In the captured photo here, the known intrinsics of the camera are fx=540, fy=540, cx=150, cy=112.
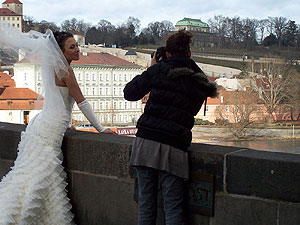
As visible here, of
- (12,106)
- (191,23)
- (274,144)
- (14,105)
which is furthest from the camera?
(191,23)

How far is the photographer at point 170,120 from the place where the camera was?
2.75m

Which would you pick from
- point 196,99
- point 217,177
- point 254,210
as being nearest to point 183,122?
point 196,99

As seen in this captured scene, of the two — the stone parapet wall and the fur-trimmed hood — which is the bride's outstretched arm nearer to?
the stone parapet wall

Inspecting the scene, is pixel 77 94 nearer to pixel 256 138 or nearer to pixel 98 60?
pixel 256 138

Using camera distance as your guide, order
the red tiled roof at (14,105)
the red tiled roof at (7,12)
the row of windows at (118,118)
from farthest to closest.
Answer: the red tiled roof at (7,12) → the row of windows at (118,118) → the red tiled roof at (14,105)

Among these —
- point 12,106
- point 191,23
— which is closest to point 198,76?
point 12,106

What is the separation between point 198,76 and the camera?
9.14 ft

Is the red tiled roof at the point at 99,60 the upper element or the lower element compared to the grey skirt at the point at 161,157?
lower

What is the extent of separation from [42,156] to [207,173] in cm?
106

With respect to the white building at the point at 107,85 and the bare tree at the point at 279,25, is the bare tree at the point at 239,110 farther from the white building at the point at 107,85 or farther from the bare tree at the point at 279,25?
the bare tree at the point at 279,25

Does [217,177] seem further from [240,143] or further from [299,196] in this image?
[240,143]

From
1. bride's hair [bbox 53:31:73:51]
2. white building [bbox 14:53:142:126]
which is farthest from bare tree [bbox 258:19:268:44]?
bride's hair [bbox 53:31:73:51]

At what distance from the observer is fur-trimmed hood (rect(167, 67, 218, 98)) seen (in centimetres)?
275

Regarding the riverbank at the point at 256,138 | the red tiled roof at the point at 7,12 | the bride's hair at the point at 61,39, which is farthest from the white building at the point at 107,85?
the bride's hair at the point at 61,39
